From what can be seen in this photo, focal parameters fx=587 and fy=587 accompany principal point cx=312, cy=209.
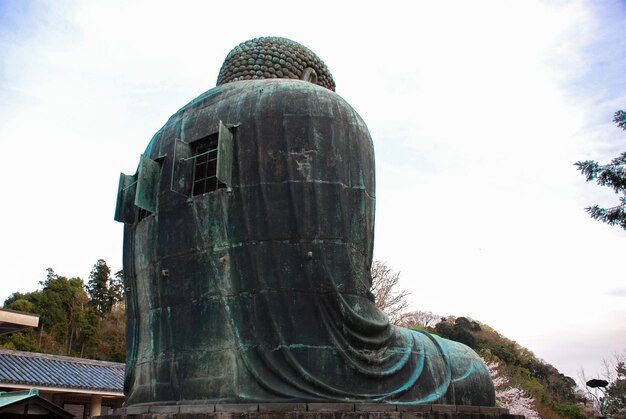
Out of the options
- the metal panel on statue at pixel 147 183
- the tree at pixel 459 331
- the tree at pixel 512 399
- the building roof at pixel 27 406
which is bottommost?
the building roof at pixel 27 406

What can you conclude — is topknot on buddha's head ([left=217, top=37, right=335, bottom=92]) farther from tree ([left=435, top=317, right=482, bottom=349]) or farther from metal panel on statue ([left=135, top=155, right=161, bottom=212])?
tree ([left=435, top=317, right=482, bottom=349])

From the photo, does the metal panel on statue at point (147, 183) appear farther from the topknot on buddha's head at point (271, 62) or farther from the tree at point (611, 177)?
the tree at point (611, 177)

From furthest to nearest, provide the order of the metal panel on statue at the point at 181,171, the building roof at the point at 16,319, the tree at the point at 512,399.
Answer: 1. the tree at the point at 512,399
2. the building roof at the point at 16,319
3. the metal panel on statue at the point at 181,171

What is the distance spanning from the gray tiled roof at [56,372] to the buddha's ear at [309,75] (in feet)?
48.7

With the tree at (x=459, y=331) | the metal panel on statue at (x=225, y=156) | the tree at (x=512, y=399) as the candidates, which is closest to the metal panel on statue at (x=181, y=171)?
the metal panel on statue at (x=225, y=156)

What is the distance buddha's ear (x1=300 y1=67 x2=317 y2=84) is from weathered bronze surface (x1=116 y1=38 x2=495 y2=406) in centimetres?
179

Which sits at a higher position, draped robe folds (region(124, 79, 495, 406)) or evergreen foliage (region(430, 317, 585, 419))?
evergreen foliage (region(430, 317, 585, 419))

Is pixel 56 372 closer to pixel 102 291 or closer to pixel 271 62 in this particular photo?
pixel 271 62

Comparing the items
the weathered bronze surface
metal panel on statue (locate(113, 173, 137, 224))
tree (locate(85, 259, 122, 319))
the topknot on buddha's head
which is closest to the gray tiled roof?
metal panel on statue (locate(113, 173, 137, 224))

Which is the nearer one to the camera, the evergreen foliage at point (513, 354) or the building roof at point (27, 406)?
the building roof at point (27, 406)

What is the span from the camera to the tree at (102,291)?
49.8m

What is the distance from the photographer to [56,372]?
2142cm

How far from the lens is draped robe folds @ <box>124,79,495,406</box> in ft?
23.6

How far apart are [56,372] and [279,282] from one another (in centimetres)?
1732
